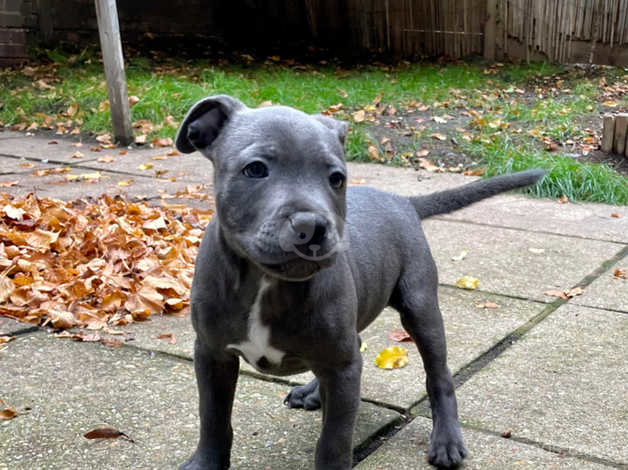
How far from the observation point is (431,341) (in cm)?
285

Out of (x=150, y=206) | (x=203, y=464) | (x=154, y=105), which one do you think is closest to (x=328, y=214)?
(x=203, y=464)

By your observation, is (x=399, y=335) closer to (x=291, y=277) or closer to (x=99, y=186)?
(x=291, y=277)

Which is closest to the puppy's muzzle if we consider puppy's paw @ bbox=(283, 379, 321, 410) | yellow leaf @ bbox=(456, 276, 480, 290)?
puppy's paw @ bbox=(283, 379, 321, 410)

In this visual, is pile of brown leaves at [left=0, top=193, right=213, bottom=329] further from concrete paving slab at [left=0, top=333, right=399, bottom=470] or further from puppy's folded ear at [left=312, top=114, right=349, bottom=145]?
puppy's folded ear at [left=312, top=114, right=349, bottom=145]

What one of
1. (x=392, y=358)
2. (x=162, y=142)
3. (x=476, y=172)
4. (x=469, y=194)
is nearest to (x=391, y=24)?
(x=162, y=142)

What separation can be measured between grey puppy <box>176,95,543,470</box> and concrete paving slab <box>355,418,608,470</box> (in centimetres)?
8

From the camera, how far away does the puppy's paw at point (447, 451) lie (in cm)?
263

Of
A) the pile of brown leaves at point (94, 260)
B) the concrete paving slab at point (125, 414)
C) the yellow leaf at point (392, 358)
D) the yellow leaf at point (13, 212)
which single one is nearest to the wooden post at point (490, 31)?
the pile of brown leaves at point (94, 260)

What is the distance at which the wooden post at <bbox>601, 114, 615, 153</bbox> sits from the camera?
7617 mm

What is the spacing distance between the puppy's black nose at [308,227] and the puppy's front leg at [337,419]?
1.83 feet

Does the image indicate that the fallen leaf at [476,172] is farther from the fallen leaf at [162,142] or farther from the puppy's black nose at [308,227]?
the puppy's black nose at [308,227]

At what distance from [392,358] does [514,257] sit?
184 cm

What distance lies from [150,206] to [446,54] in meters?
10.1

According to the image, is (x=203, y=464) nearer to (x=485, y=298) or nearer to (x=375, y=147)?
(x=485, y=298)
